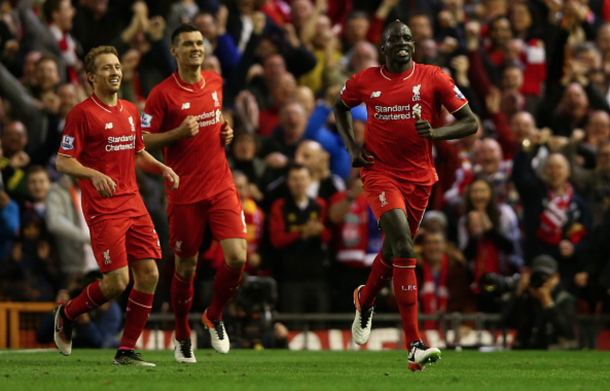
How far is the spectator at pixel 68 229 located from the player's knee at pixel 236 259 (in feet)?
13.5

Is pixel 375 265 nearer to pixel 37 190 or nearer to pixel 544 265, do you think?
pixel 544 265

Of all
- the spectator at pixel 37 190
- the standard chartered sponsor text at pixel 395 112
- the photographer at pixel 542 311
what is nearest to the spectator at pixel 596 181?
the photographer at pixel 542 311

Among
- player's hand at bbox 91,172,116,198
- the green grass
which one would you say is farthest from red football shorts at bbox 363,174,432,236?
player's hand at bbox 91,172,116,198

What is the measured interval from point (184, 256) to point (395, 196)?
2.29 m

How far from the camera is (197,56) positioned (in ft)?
34.6

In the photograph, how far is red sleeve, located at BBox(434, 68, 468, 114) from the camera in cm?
969

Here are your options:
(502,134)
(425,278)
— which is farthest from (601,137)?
(425,278)

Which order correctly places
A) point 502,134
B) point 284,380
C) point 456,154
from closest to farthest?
point 284,380
point 456,154
point 502,134

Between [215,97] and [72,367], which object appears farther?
[215,97]

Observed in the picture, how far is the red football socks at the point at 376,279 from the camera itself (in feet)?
33.7

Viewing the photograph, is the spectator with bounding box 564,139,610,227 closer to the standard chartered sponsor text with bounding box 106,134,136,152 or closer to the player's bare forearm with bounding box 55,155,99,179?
the standard chartered sponsor text with bounding box 106,134,136,152

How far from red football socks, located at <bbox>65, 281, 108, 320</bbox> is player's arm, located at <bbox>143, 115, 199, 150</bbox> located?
4.49 ft

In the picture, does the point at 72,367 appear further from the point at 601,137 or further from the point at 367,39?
the point at 367,39

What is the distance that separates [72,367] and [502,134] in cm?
991
